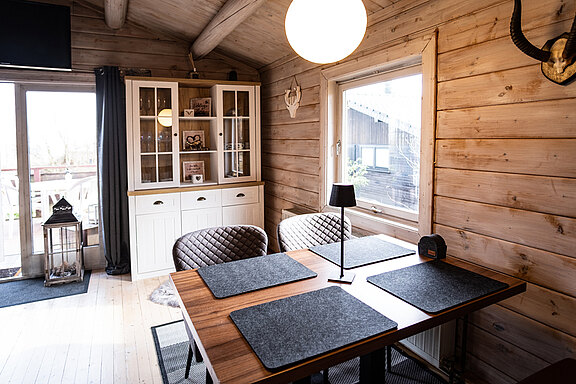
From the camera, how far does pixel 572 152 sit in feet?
5.07

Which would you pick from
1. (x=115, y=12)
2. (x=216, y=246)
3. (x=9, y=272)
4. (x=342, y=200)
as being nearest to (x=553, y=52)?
(x=342, y=200)

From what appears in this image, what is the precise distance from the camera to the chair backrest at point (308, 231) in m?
2.30

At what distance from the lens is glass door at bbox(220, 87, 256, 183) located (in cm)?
Answer: 400

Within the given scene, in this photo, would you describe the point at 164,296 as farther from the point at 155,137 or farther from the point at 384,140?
the point at 384,140

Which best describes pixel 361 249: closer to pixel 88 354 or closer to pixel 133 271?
pixel 88 354

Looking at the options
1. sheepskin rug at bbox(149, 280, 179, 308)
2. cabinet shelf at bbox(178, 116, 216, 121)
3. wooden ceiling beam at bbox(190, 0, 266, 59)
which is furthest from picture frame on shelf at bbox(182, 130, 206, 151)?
sheepskin rug at bbox(149, 280, 179, 308)

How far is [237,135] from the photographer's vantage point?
4074 millimetres

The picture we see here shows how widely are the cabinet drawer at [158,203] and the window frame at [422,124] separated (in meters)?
1.45

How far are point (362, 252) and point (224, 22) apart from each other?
214cm

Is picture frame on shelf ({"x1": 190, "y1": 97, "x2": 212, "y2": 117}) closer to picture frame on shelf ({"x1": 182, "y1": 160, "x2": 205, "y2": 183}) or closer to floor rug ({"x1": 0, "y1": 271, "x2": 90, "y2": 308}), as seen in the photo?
picture frame on shelf ({"x1": 182, "y1": 160, "x2": 205, "y2": 183})

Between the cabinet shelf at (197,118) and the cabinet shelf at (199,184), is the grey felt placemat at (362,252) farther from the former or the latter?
the cabinet shelf at (197,118)

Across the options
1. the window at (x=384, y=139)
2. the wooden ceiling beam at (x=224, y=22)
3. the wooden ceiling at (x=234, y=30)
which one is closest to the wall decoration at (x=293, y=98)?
the wooden ceiling at (x=234, y=30)

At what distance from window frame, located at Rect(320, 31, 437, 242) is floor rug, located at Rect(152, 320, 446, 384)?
0.74 metres

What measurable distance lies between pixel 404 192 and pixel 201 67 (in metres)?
2.75
